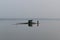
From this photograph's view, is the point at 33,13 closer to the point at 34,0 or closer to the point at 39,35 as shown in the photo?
the point at 34,0

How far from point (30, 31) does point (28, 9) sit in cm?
39

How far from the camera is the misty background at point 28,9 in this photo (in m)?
1.81

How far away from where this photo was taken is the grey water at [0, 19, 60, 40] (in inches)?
70.6

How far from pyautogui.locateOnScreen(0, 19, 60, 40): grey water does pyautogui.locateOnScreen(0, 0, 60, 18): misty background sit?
128 millimetres

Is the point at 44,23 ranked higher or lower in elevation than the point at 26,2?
lower

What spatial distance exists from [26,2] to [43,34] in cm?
63

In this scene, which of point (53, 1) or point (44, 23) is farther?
point (44, 23)

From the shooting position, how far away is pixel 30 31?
74.8 inches

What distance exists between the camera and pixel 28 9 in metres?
1.87

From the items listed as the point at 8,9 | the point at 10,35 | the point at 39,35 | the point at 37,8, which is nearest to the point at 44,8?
the point at 37,8

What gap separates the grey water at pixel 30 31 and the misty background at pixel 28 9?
13 centimetres

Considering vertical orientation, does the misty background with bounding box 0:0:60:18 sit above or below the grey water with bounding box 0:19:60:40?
above

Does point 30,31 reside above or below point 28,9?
below

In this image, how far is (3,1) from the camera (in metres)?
1.75
